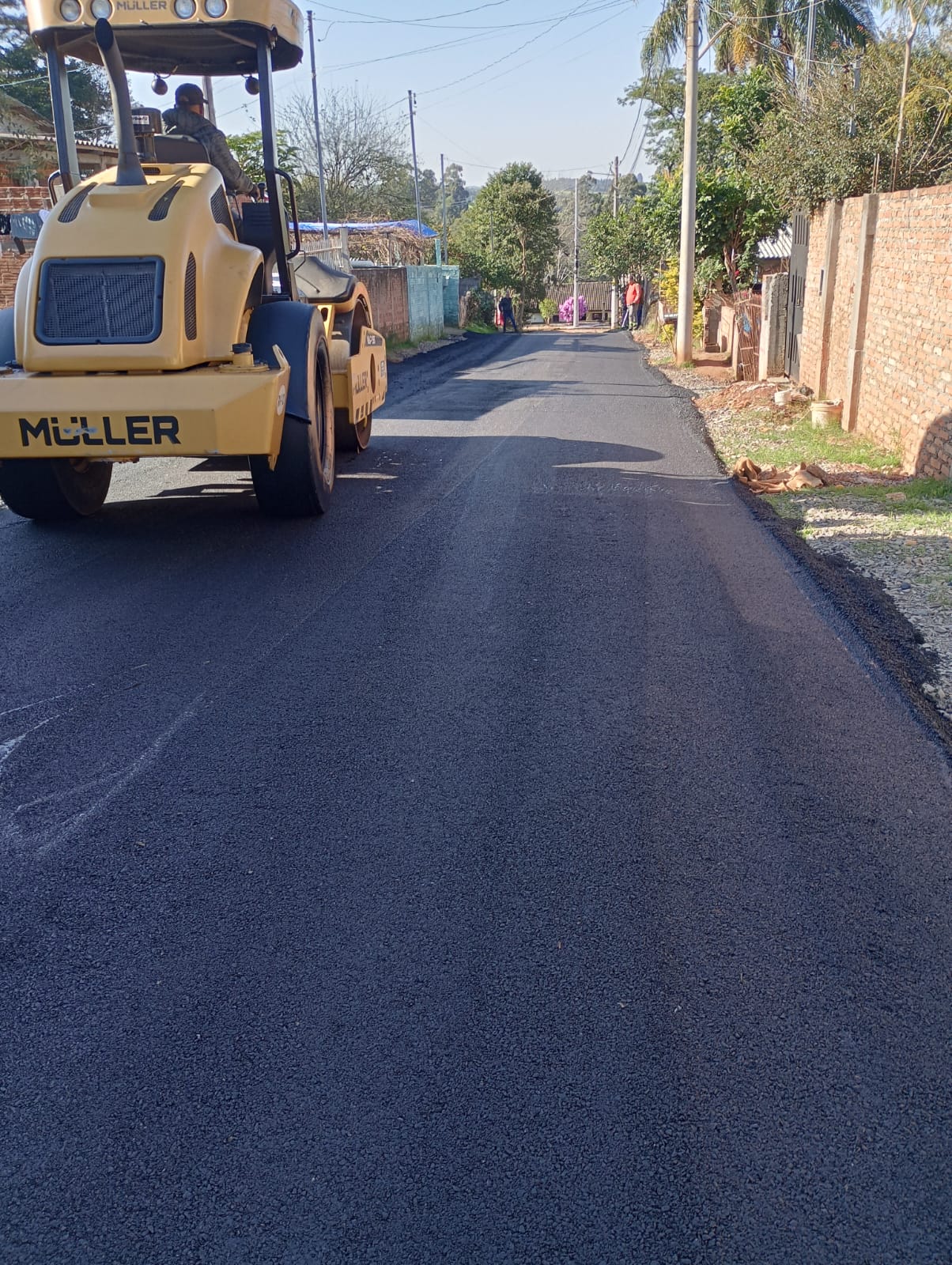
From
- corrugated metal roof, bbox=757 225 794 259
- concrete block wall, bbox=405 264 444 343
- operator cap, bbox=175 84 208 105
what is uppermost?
operator cap, bbox=175 84 208 105

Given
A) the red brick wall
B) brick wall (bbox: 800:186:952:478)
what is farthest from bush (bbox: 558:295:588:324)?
brick wall (bbox: 800:186:952:478)

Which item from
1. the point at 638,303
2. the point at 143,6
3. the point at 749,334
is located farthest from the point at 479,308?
the point at 143,6

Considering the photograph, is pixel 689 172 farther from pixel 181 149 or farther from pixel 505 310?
pixel 505 310

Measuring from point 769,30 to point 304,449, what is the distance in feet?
107

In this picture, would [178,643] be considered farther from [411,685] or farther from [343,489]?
[343,489]

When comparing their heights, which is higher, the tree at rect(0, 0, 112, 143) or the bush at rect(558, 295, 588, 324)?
the tree at rect(0, 0, 112, 143)

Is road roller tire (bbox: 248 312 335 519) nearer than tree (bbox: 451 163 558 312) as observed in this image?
Yes

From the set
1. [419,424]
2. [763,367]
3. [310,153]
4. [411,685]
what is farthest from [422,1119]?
[310,153]

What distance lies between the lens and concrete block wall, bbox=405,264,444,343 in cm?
3055

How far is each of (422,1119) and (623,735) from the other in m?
2.27

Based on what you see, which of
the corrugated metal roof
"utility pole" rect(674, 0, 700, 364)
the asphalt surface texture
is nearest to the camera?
the asphalt surface texture

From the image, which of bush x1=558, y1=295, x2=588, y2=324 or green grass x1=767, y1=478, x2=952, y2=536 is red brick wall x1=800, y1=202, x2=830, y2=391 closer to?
green grass x1=767, y1=478, x2=952, y2=536

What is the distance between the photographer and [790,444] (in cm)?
1170

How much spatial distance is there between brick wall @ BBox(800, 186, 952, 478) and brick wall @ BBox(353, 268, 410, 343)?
599 inches
